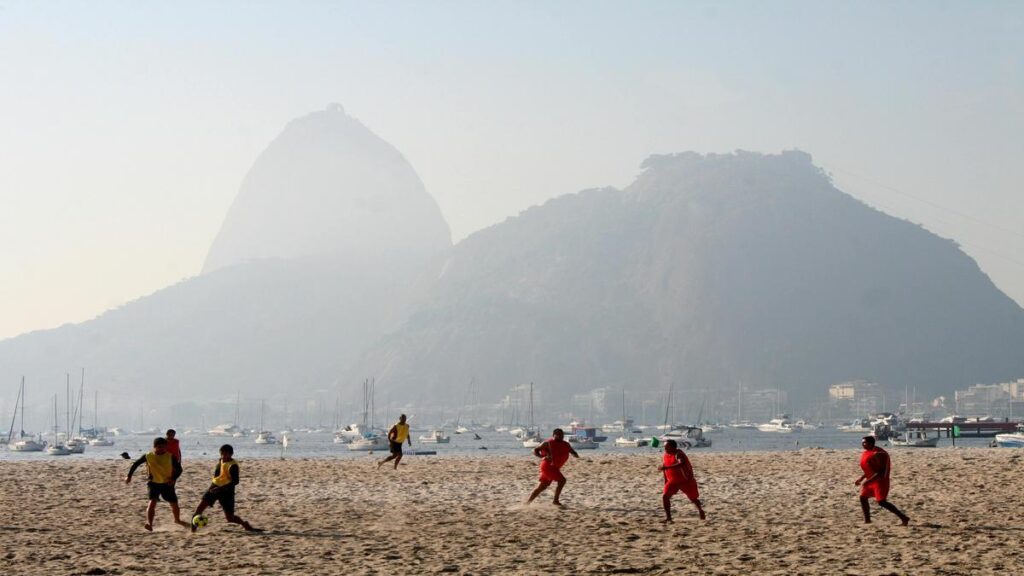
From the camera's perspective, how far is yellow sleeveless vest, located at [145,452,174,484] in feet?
63.6

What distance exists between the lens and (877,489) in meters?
18.9

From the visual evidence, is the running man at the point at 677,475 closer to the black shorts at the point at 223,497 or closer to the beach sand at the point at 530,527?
the beach sand at the point at 530,527

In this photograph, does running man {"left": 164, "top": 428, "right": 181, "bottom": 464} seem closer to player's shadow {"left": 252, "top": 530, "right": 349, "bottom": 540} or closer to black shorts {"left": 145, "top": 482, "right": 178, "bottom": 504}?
black shorts {"left": 145, "top": 482, "right": 178, "bottom": 504}

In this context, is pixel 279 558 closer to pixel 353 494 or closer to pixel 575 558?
pixel 575 558

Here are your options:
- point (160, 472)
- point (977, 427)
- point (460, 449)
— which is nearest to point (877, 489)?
point (160, 472)

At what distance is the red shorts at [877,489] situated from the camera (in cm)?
1880

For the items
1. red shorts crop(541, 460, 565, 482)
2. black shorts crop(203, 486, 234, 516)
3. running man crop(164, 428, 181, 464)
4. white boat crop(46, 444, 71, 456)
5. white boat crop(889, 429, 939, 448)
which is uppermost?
running man crop(164, 428, 181, 464)

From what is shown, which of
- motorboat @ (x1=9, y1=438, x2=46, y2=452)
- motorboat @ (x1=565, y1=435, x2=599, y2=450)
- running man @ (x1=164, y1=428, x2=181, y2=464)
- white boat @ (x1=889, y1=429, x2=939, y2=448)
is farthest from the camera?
motorboat @ (x1=9, y1=438, x2=46, y2=452)

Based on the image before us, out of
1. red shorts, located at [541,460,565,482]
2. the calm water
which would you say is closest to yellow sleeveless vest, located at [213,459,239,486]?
red shorts, located at [541,460,565,482]

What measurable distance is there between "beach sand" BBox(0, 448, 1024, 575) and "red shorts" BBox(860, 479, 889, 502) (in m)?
0.56

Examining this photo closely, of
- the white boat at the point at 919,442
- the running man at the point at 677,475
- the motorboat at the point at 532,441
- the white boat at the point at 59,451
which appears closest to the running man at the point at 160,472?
the running man at the point at 677,475

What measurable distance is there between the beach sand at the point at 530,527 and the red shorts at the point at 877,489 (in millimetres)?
561

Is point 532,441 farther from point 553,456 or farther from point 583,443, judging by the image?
point 553,456

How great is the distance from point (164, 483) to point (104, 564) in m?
3.10
